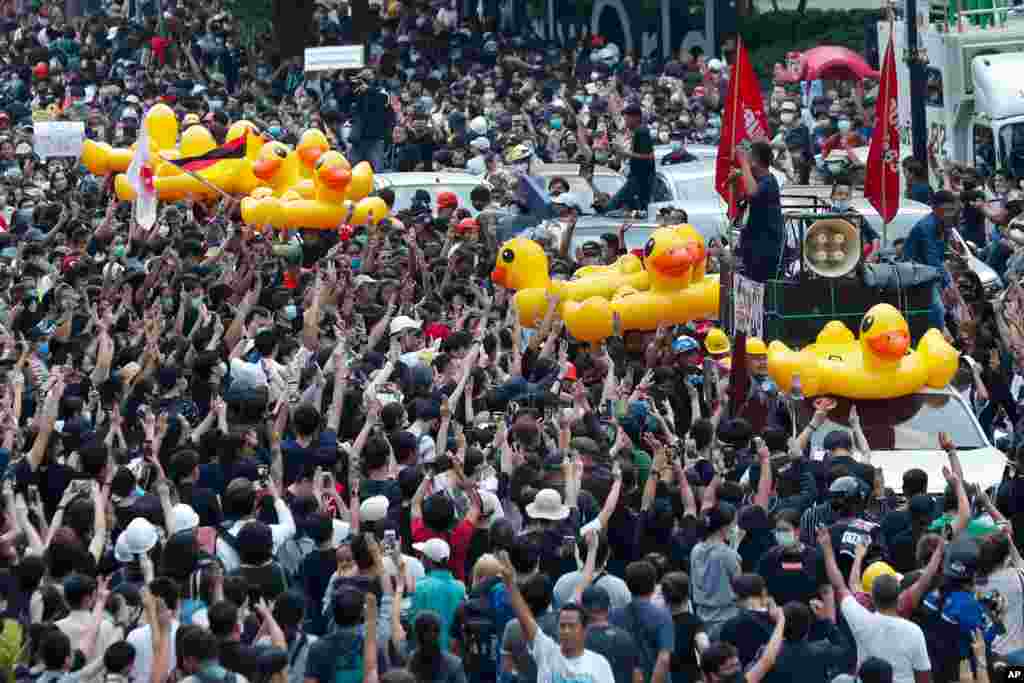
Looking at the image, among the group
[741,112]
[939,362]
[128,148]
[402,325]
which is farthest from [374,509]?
[128,148]

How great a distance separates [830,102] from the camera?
30.4 metres

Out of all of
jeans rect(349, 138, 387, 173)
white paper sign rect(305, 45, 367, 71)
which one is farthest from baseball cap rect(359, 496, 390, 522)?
white paper sign rect(305, 45, 367, 71)

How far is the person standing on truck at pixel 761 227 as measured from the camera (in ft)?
52.7

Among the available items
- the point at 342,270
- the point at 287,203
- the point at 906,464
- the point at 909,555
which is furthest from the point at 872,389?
the point at 287,203

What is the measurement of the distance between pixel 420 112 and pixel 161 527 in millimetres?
20632

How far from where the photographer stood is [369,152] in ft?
92.4

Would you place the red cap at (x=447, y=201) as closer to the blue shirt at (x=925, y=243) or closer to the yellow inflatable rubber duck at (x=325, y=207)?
the yellow inflatable rubber duck at (x=325, y=207)

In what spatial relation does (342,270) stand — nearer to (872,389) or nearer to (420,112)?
(872,389)

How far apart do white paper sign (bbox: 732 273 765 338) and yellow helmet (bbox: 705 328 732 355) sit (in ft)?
1.55

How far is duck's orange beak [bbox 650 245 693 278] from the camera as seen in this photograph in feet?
56.7

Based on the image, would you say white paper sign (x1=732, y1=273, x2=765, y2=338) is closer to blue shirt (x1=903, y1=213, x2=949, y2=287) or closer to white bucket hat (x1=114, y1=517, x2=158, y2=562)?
blue shirt (x1=903, y1=213, x2=949, y2=287)

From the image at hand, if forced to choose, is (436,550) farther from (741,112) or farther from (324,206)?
(324,206)

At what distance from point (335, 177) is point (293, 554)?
11203mm

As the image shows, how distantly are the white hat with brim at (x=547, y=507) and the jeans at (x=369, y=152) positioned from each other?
1761cm
